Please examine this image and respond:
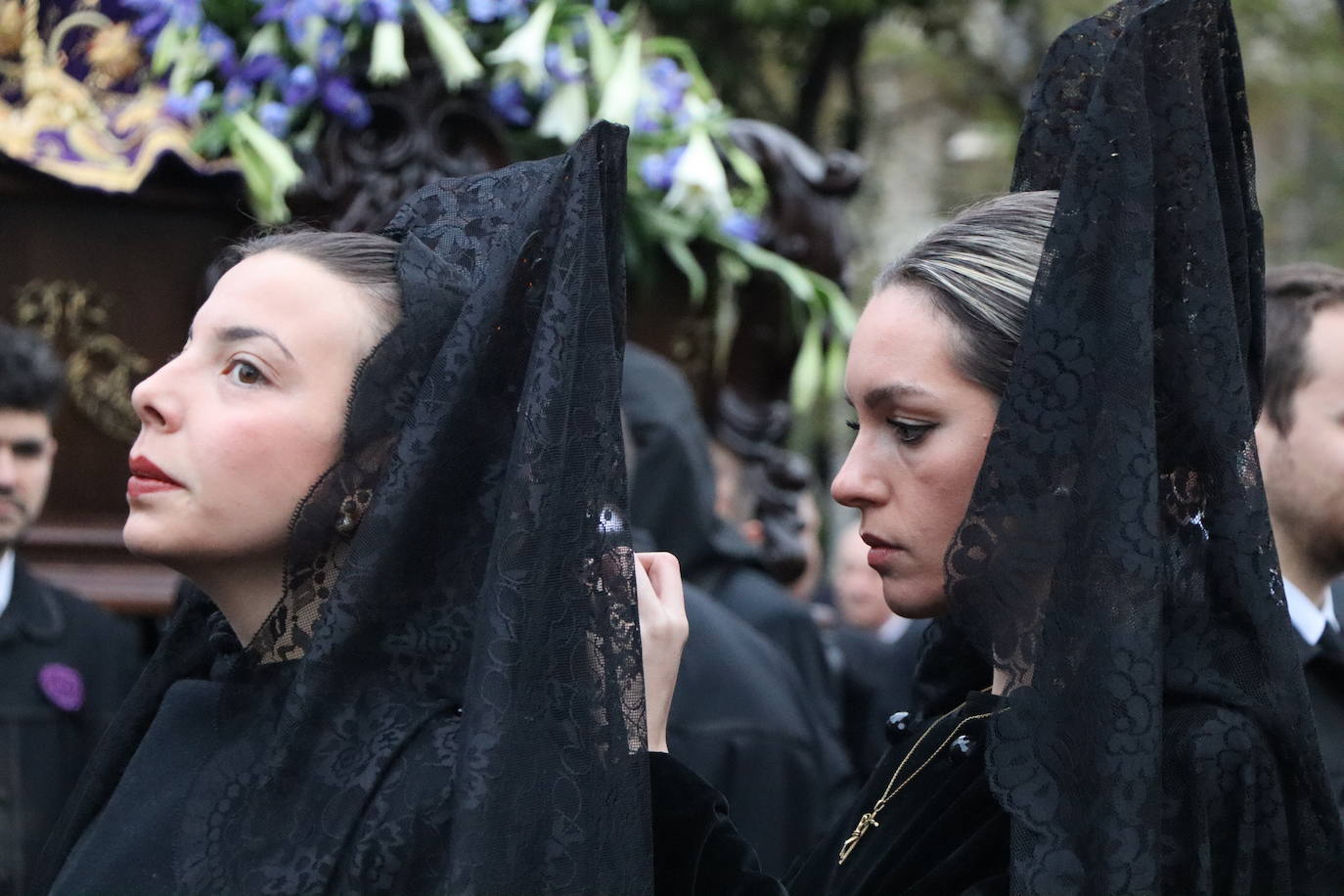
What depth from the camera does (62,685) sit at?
12.4ft

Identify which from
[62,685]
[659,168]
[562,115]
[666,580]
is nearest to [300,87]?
[562,115]

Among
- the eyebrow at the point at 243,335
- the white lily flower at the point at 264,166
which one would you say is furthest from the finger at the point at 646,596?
the white lily flower at the point at 264,166

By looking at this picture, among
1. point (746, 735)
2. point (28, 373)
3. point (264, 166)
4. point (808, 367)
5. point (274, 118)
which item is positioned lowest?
point (746, 735)

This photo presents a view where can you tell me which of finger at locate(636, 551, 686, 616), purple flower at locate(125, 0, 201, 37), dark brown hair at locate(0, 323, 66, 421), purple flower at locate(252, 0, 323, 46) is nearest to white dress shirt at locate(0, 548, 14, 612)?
dark brown hair at locate(0, 323, 66, 421)

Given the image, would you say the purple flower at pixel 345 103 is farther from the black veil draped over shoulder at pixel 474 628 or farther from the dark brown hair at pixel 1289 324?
the dark brown hair at pixel 1289 324

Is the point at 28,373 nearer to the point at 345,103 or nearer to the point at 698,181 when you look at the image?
the point at 345,103

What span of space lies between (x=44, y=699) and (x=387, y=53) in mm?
1608

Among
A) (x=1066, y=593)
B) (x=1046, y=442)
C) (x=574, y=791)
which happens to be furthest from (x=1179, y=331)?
(x=574, y=791)

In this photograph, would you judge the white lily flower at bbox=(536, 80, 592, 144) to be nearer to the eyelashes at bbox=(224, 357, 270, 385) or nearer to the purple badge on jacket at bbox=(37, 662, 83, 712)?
the purple badge on jacket at bbox=(37, 662, 83, 712)

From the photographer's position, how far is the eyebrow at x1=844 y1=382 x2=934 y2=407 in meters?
2.11

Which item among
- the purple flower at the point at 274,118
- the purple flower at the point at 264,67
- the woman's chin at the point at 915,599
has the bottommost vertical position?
the woman's chin at the point at 915,599

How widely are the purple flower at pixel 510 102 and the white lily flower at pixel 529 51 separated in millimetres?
24

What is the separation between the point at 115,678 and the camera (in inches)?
154

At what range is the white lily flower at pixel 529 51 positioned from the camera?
3838 mm
